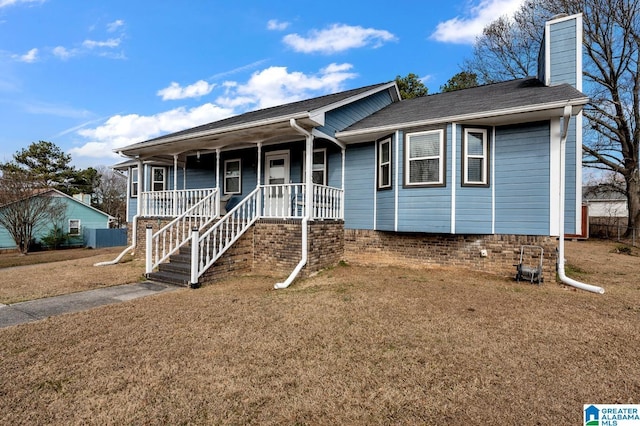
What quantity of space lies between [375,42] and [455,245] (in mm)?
13293

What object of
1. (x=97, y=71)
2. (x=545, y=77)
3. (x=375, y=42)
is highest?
(x=375, y=42)

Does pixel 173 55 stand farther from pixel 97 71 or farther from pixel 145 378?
pixel 145 378

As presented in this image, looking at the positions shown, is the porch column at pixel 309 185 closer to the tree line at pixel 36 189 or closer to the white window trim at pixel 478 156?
the white window trim at pixel 478 156

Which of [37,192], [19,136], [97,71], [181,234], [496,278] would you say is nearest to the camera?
[496,278]

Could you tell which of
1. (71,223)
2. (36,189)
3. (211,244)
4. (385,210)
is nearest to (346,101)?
(385,210)

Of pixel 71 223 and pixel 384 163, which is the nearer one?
pixel 384 163

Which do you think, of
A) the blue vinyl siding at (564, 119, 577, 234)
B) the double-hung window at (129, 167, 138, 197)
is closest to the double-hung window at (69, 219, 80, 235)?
the double-hung window at (129, 167, 138, 197)

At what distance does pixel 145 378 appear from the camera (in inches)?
126

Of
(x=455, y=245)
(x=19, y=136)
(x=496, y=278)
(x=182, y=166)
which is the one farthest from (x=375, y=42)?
(x=19, y=136)

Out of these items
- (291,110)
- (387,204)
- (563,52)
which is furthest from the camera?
(291,110)

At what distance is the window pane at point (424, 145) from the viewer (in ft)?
26.8

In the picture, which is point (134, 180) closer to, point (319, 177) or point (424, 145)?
point (319, 177)

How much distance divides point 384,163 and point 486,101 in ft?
9.78

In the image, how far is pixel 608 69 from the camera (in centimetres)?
2006
